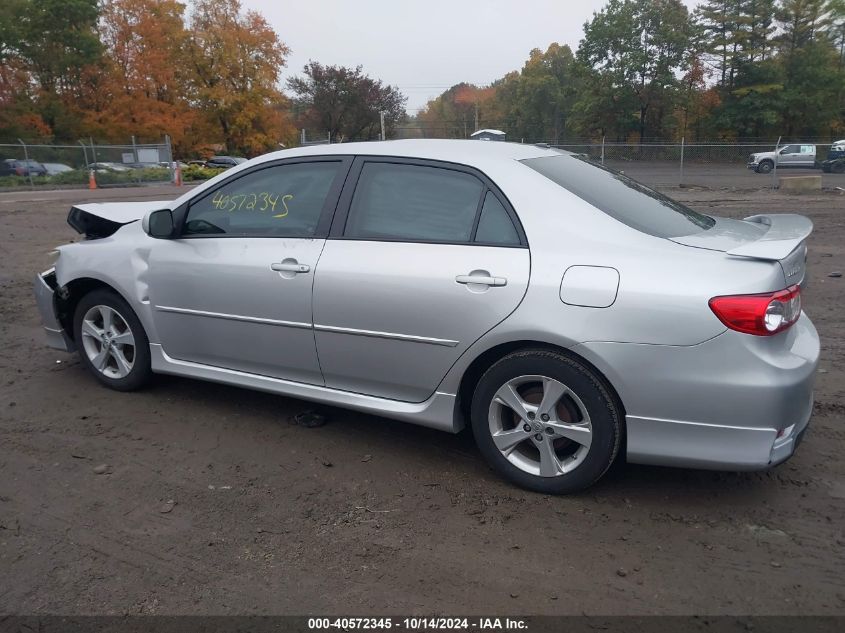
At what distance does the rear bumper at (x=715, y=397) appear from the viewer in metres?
2.91

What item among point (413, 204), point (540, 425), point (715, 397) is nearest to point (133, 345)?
point (413, 204)

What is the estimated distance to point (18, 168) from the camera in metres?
29.0

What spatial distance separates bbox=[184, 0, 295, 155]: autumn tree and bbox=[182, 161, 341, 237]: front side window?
48.6m

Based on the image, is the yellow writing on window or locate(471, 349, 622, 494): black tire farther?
the yellow writing on window

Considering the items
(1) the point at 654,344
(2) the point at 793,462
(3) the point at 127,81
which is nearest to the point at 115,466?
(1) the point at 654,344

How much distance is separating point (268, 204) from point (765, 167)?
87.0ft

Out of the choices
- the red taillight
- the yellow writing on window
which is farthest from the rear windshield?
the yellow writing on window

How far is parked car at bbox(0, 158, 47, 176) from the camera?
2878cm

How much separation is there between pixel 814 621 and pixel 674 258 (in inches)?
57.5

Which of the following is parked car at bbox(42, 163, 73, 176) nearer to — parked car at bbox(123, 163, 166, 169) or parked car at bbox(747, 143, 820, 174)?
parked car at bbox(123, 163, 166, 169)

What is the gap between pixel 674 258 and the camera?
121 inches

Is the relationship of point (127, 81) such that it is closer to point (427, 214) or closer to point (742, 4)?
point (742, 4)

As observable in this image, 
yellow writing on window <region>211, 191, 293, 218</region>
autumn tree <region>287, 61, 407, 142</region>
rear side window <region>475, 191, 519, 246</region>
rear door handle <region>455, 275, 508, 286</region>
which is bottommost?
rear door handle <region>455, 275, 508, 286</region>

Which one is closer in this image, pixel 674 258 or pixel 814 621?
pixel 814 621
